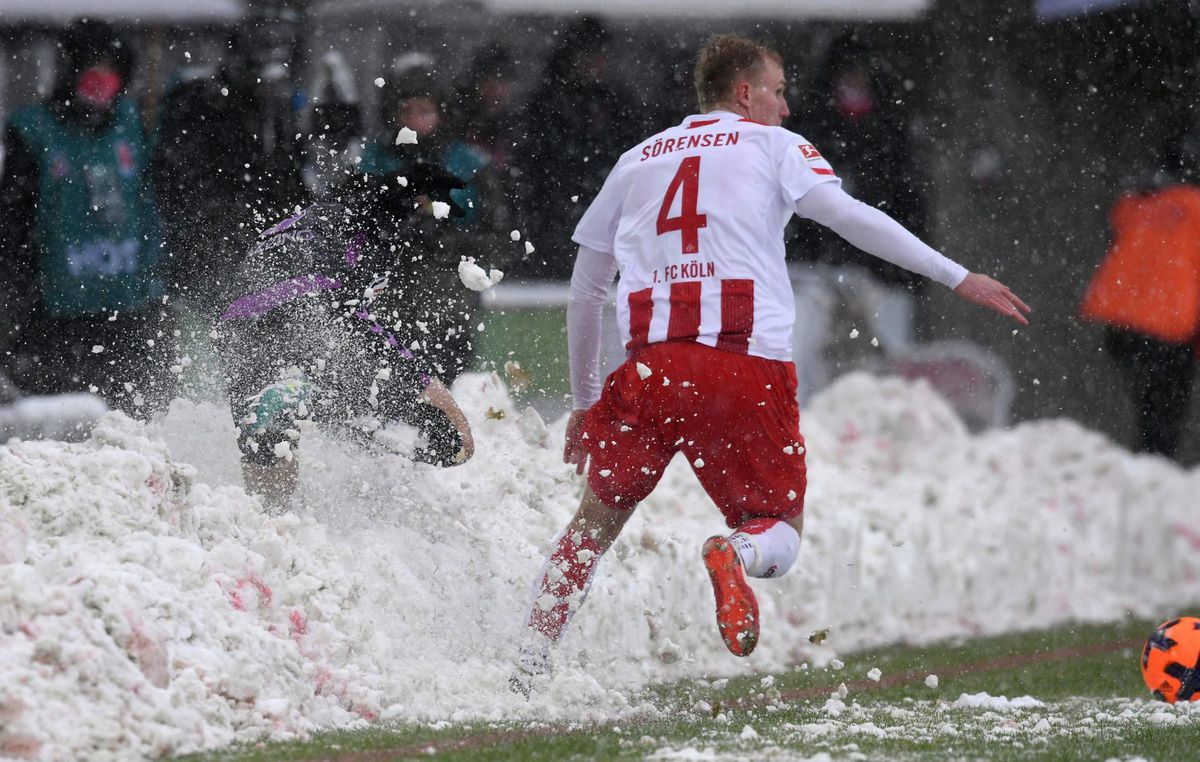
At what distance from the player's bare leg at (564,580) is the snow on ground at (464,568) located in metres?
0.13

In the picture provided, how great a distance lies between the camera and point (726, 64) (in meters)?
4.61

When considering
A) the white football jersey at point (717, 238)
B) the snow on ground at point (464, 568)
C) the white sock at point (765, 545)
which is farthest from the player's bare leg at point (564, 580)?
the white football jersey at point (717, 238)

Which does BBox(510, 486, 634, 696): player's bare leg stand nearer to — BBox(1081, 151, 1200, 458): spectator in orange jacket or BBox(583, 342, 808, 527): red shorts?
BBox(583, 342, 808, 527): red shorts

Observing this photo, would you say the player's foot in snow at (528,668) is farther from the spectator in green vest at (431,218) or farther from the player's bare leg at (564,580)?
the spectator in green vest at (431,218)

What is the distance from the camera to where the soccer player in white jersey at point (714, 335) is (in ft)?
13.9

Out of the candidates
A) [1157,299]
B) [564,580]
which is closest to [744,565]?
[564,580]

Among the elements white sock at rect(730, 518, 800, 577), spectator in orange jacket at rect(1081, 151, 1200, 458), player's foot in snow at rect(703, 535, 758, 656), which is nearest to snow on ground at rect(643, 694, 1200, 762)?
player's foot in snow at rect(703, 535, 758, 656)

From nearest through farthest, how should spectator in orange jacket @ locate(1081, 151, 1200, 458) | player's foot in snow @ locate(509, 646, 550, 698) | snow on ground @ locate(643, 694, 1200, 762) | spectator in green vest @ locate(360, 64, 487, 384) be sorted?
1. snow on ground @ locate(643, 694, 1200, 762)
2. player's foot in snow @ locate(509, 646, 550, 698)
3. spectator in green vest @ locate(360, 64, 487, 384)
4. spectator in orange jacket @ locate(1081, 151, 1200, 458)

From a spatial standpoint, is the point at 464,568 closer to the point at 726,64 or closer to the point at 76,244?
the point at 726,64

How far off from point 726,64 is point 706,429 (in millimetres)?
1127

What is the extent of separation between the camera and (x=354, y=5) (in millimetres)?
7449

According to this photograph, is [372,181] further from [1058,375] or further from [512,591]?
[1058,375]

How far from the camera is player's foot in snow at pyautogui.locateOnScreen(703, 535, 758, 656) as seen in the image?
3.88 m

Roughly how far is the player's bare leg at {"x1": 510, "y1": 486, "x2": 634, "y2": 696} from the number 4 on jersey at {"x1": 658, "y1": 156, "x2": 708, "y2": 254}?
747 mm
